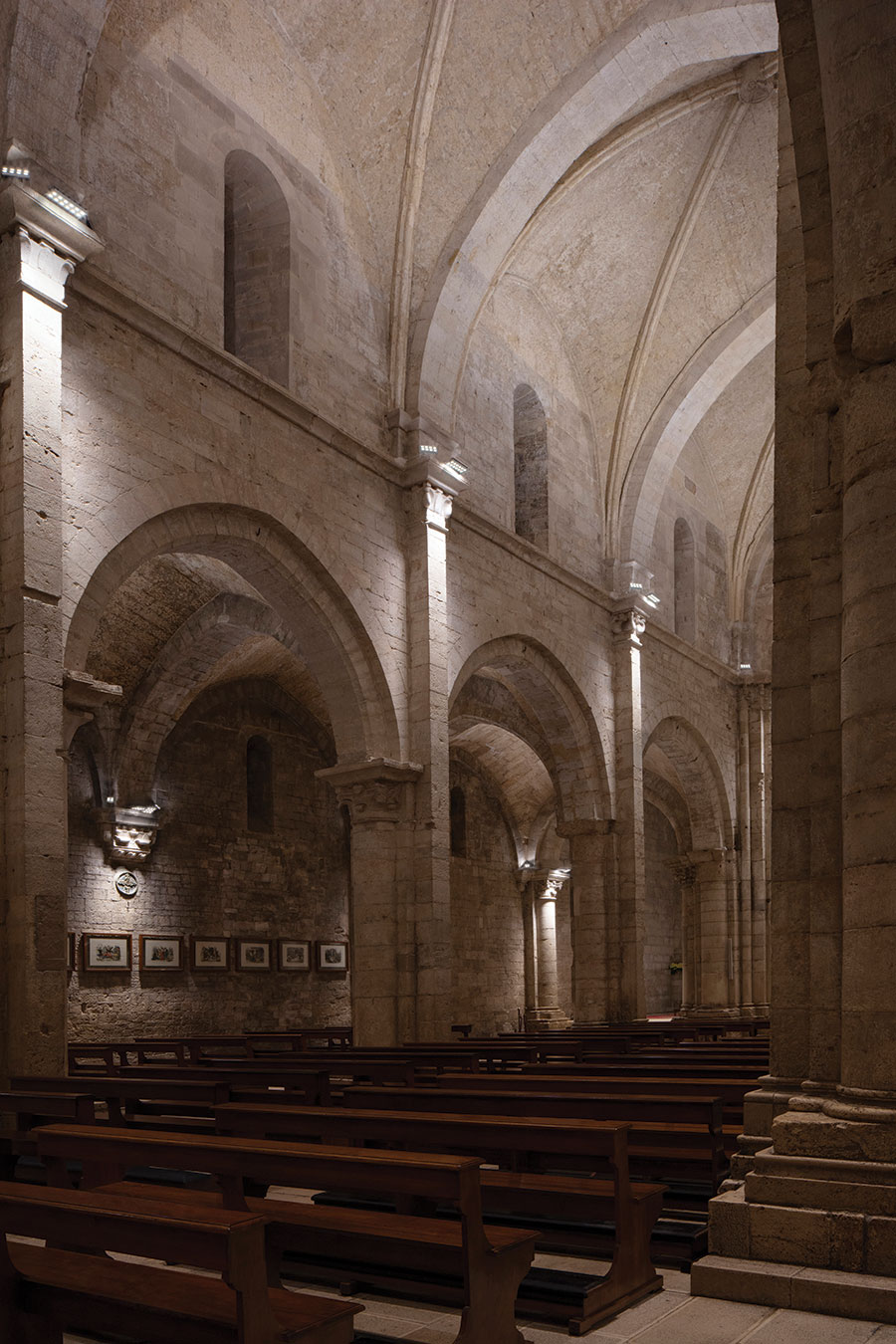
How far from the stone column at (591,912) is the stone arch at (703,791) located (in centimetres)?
501

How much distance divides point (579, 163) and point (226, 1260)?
1756 cm

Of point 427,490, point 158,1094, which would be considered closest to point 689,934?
point 427,490

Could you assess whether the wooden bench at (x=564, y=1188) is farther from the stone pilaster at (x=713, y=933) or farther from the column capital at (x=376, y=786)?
the stone pilaster at (x=713, y=933)

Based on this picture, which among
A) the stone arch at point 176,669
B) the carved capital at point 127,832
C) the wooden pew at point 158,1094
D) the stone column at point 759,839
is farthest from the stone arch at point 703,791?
the wooden pew at point 158,1094

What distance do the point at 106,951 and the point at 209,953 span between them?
2286 mm

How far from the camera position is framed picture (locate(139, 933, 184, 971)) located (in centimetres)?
1856

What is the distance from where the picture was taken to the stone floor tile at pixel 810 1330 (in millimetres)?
4168

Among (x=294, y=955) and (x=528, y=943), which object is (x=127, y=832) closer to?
(x=294, y=955)

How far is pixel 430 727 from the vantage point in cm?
1589

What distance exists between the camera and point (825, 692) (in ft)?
18.4

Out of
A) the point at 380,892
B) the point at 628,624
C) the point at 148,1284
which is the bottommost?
the point at 148,1284

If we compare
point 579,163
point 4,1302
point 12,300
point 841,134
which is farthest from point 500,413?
point 4,1302

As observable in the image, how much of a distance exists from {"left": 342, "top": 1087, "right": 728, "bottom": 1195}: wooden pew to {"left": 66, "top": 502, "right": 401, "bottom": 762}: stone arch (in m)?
6.90

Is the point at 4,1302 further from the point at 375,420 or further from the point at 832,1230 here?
the point at 375,420
